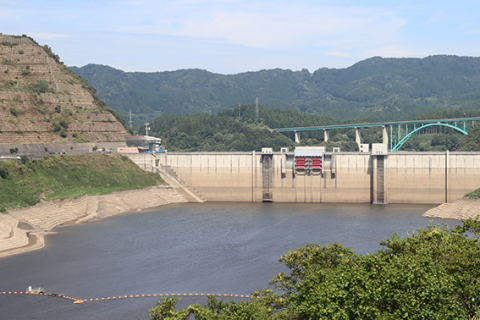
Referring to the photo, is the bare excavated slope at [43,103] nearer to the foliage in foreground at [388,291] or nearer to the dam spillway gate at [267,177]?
the dam spillway gate at [267,177]

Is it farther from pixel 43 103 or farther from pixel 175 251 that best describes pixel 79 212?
pixel 43 103

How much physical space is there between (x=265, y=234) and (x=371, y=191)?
110 ft

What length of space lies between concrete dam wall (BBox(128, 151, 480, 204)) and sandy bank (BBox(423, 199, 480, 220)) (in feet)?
34.6

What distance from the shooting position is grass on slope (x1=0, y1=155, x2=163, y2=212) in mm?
85250

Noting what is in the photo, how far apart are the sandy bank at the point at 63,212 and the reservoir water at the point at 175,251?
2141 mm

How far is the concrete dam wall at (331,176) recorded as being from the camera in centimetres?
10012

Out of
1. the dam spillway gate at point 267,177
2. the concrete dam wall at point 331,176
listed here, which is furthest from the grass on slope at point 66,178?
the dam spillway gate at point 267,177

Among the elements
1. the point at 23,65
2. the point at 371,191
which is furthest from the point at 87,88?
the point at 371,191

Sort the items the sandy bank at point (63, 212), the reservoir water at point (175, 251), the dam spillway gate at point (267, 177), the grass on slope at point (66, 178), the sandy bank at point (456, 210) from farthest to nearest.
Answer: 1. the dam spillway gate at point (267, 177)
2. the sandy bank at point (456, 210)
3. the grass on slope at point (66, 178)
4. the sandy bank at point (63, 212)
5. the reservoir water at point (175, 251)

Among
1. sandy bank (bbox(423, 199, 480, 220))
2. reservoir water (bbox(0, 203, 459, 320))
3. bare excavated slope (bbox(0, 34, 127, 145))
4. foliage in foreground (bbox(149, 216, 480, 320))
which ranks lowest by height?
reservoir water (bbox(0, 203, 459, 320))

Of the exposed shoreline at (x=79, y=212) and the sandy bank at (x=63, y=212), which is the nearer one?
the sandy bank at (x=63, y=212)

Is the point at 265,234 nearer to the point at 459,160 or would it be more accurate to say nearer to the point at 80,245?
the point at 80,245

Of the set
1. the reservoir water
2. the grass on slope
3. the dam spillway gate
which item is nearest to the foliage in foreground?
the reservoir water

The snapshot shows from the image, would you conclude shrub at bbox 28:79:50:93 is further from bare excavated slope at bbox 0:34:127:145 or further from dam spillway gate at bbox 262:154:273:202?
dam spillway gate at bbox 262:154:273:202
